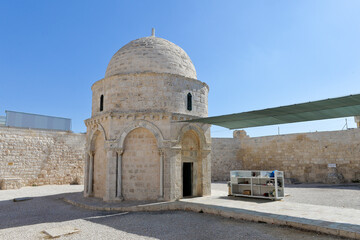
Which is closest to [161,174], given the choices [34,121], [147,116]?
[147,116]

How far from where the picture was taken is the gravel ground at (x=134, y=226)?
21.9 ft

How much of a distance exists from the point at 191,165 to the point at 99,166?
4.48 m

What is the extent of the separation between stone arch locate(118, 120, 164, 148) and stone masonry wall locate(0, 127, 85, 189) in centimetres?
1075

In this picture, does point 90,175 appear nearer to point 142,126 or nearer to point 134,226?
point 142,126

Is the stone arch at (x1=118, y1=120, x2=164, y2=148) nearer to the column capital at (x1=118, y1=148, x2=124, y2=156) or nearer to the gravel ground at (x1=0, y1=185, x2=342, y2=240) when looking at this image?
the column capital at (x1=118, y1=148, x2=124, y2=156)

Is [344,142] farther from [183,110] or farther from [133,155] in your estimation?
[133,155]

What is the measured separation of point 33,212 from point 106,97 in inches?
221

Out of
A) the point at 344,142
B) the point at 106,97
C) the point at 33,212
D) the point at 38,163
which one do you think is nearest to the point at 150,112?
the point at 106,97

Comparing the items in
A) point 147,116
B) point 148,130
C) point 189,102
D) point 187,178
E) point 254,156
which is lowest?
point 187,178

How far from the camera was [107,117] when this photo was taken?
11.6m

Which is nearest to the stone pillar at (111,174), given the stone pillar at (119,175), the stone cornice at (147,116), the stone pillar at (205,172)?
the stone pillar at (119,175)

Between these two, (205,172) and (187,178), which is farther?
(187,178)

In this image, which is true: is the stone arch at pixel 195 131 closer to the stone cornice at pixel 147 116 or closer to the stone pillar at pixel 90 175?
the stone cornice at pixel 147 116

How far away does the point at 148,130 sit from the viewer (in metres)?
11.3
